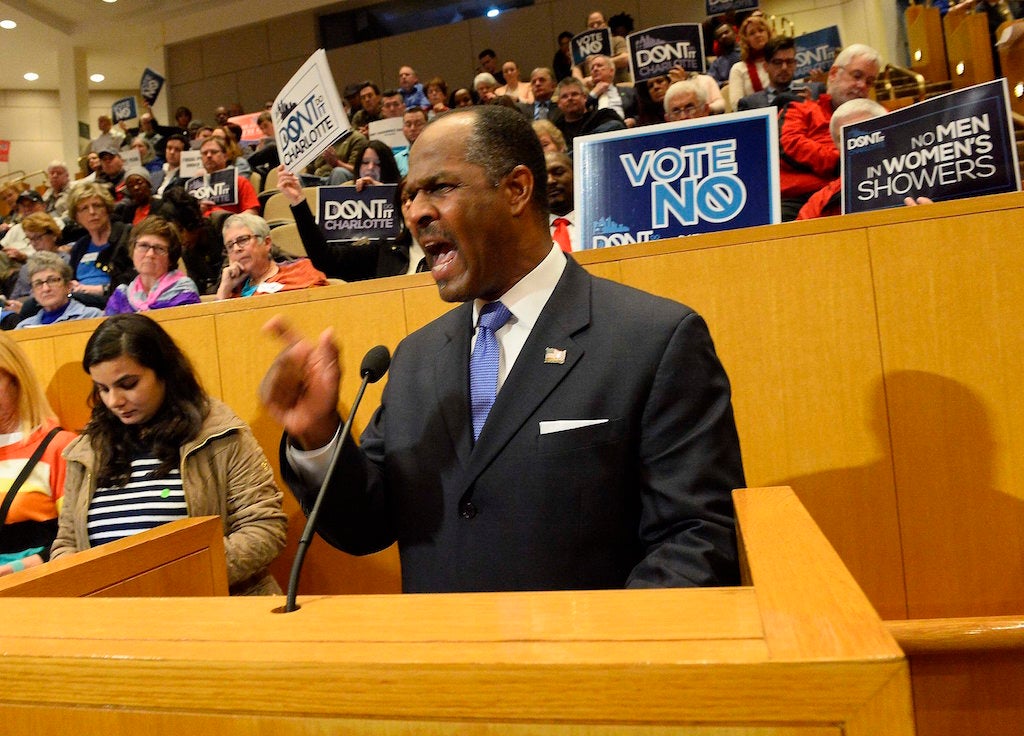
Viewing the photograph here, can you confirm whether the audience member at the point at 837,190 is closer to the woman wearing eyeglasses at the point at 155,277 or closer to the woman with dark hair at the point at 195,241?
the woman wearing eyeglasses at the point at 155,277

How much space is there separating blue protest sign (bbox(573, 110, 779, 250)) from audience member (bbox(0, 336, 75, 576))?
175cm

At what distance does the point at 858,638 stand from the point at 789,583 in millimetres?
138

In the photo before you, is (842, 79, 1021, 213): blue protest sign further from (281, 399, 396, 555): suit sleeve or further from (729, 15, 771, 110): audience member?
(729, 15, 771, 110): audience member

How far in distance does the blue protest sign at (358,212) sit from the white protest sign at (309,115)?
29cm

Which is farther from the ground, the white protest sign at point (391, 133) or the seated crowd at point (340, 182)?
the white protest sign at point (391, 133)

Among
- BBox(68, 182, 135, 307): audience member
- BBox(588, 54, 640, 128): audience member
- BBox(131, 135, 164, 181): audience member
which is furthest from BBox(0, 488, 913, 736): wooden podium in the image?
BBox(131, 135, 164, 181): audience member

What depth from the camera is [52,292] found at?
3.67 metres

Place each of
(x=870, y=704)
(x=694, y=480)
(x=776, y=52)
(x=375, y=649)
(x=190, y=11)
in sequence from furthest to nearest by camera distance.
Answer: (x=190, y=11) → (x=776, y=52) → (x=694, y=480) → (x=375, y=649) → (x=870, y=704)

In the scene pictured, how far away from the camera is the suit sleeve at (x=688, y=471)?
104 cm

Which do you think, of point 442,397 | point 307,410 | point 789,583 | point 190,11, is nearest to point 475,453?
point 442,397

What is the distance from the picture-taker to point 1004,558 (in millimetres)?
1890

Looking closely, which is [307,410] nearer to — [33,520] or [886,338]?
[886,338]

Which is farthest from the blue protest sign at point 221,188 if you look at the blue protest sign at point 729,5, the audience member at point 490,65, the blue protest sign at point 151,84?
the blue protest sign at point 151,84

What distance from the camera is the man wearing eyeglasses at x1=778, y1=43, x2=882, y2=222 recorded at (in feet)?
11.5
